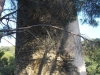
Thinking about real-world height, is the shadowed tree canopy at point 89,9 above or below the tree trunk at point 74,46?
above

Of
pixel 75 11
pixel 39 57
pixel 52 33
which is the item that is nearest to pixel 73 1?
pixel 75 11

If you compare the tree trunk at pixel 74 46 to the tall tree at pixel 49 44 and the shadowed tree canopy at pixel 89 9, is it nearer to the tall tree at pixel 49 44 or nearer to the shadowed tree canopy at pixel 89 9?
the tall tree at pixel 49 44

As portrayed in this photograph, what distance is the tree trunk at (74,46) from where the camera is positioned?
3.16 metres

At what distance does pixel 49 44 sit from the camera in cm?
319

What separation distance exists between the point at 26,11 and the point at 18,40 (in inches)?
13.7

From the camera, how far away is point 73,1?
10.2ft

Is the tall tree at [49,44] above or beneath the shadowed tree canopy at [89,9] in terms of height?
beneath

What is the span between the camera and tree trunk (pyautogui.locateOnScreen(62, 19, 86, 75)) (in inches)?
124

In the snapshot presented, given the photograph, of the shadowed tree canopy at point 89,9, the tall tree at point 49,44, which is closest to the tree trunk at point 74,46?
the tall tree at point 49,44

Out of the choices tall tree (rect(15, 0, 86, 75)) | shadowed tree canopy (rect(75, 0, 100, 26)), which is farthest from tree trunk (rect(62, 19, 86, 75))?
shadowed tree canopy (rect(75, 0, 100, 26))

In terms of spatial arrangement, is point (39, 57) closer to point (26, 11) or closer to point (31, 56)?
point (31, 56)

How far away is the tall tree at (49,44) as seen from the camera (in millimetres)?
3160

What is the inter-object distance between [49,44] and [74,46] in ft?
0.91

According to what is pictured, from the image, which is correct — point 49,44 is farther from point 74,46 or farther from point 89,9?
point 89,9
